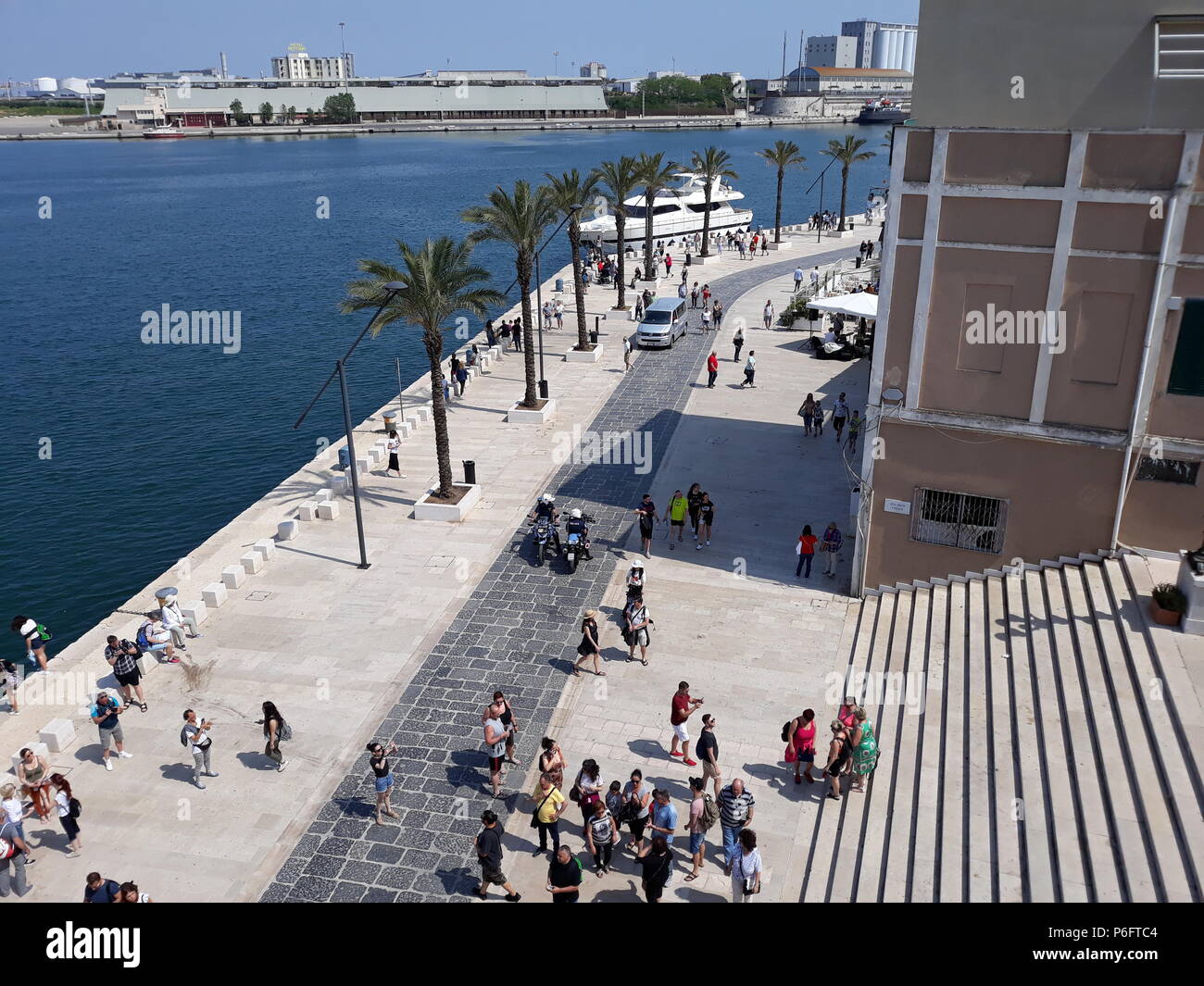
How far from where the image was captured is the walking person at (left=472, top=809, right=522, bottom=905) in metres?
11.9

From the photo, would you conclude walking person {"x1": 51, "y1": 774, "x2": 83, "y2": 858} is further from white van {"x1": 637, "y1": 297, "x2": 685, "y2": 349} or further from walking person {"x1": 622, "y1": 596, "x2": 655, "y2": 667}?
white van {"x1": 637, "y1": 297, "x2": 685, "y2": 349}

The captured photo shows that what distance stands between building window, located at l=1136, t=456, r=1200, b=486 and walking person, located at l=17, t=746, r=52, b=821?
18419 millimetres

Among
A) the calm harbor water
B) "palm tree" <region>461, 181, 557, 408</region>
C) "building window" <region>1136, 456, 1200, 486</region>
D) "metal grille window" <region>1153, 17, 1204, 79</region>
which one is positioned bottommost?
the calm harbor water

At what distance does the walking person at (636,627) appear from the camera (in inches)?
683

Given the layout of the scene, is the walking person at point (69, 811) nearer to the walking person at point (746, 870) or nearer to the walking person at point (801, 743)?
the walking person at point (746, 870)

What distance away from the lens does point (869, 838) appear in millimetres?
12859

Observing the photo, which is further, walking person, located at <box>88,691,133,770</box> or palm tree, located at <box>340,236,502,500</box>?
palm tree, located at <box>340,236,502,500</box>

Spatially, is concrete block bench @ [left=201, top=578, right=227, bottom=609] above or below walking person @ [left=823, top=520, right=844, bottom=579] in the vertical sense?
below

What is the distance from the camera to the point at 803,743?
544 inches

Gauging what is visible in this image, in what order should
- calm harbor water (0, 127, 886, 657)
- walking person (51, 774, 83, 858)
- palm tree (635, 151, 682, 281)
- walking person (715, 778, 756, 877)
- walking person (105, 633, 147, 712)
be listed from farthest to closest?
palm tree (635, 151, 682, 281) → calm harbor water (0, 127, 886, 657) → walking person (105, 633, 147, 712) → walking person (51, 774, 83, 858) → walking person (715, 778, 756, 877)

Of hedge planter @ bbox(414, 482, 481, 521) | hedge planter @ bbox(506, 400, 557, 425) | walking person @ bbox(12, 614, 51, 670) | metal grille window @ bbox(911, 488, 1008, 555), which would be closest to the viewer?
metal grille window @ bbox(911, 488, 1008, 555)

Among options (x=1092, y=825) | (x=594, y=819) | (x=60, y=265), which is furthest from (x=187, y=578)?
(x=60, y=265)

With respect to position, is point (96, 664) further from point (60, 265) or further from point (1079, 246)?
point (60, 265)

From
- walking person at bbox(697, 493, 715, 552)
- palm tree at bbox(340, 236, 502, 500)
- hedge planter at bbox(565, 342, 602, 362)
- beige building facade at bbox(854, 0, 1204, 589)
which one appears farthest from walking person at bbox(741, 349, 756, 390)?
beige building facade at bbox(854, 0, 1204, 589)
